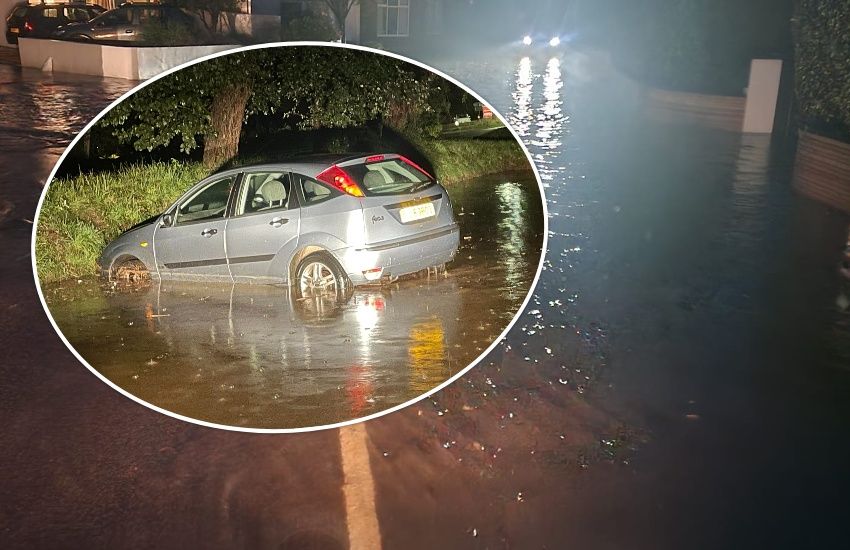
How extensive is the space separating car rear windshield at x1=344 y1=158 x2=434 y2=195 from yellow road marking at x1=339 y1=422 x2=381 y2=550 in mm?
2543

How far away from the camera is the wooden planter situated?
9289mm

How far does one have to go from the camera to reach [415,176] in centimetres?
182

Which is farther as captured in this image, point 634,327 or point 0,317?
point 634,327

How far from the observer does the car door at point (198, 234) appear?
5.78 ft

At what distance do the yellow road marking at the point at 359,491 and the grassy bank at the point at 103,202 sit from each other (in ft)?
8.06

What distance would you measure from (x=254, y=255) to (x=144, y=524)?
2705 millimetres

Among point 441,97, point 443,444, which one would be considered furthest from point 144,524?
point 441,97

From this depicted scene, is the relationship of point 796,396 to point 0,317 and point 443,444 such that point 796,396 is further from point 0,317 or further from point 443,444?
point 0,317

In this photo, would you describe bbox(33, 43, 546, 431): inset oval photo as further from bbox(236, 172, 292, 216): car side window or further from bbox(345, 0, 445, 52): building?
bbox(345, 0, 445, 52): building

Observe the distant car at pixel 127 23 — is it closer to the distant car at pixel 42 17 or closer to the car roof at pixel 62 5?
the distant car at pixel 42 17

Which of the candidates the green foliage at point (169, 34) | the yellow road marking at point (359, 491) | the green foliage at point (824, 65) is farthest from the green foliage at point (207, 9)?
the yellow road marking at point (359, 491)

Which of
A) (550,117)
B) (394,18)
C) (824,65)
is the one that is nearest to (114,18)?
(550,117)

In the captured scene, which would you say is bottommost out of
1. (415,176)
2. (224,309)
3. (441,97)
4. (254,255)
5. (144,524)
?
(144,524)

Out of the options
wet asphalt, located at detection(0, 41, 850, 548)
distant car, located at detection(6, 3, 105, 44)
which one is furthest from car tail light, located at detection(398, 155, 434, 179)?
distant car, located at detection(6, 3, 105, 44)
